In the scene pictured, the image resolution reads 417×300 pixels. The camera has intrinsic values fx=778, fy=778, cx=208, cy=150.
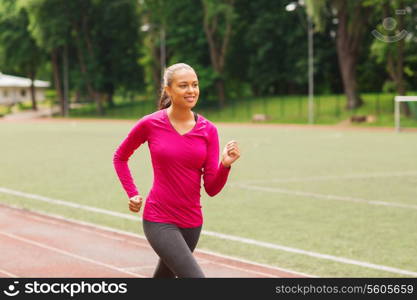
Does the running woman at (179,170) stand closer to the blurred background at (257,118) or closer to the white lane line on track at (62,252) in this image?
the white lane line on track at (62,252)

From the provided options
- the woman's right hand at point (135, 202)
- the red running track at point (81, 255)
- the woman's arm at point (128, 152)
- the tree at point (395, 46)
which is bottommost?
the red running track at point (81, 255)

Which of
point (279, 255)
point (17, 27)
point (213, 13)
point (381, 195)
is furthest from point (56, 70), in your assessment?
point (279, 255)

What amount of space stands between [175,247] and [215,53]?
53472 mm

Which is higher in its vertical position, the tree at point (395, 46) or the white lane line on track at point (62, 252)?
the tree at point (395, 46)

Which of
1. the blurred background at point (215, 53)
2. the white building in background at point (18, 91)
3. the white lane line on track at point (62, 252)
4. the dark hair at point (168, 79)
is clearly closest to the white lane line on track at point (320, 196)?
the white lane line on track at point (62, 252)

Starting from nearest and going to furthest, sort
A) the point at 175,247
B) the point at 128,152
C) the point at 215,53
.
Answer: the point at 175,247
the point at 128,152
the point at 215,53

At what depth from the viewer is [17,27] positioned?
66.1m

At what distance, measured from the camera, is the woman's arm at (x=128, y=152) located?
15.8 feet

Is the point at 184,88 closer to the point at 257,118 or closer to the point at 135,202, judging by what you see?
the point at 135,202

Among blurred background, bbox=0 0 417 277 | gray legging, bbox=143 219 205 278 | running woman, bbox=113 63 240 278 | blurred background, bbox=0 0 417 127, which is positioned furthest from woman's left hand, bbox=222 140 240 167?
blurred background, bbox=0 0 417 127

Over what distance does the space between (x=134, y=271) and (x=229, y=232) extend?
8.20ft

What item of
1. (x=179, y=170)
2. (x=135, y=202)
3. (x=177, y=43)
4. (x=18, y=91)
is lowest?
(x=18, y=91)

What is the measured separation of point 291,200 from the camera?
12.5 metres

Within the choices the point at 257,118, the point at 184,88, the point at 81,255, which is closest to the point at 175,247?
the point at 184,88
